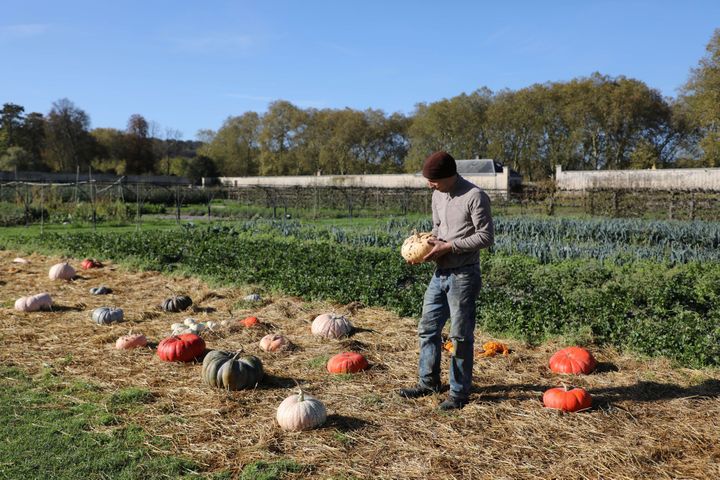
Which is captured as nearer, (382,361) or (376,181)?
(382,361)

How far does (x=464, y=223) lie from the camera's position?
4062 mm

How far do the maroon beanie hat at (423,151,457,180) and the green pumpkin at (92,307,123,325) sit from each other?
4.53 meters

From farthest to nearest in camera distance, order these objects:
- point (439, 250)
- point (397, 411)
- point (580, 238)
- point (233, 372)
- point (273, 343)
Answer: point (580, 238) → point (273, 343) → point (233, 372) → point (397, 411) → point (439, 250)

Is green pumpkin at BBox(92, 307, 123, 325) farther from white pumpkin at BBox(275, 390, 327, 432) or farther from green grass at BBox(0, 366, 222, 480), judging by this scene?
white pumpkin at BBox(275, 390, 327, 432)

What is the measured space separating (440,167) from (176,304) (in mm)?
4827

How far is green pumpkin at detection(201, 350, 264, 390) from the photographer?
4500 millimetres

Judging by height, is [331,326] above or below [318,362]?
above

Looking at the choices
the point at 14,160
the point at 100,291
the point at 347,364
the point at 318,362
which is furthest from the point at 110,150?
the point at 347,364

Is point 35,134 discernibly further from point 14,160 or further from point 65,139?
point 14,160

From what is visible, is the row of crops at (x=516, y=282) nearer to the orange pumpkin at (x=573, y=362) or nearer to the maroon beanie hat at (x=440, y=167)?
the orange pumpkin at (x=573, y=362)

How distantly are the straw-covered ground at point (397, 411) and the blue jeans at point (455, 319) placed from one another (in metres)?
0.25

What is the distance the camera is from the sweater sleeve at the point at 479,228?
3.91 metres

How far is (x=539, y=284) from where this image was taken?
7.85 meters

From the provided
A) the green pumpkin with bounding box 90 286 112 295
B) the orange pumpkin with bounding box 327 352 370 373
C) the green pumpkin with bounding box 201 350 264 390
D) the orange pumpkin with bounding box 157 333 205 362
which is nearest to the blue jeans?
the orange pumpkin with bounding box 327 352 370 373
